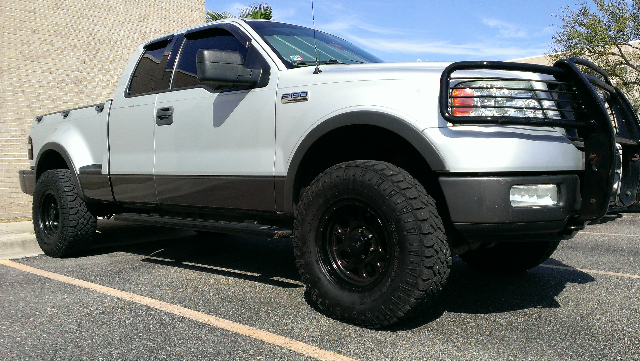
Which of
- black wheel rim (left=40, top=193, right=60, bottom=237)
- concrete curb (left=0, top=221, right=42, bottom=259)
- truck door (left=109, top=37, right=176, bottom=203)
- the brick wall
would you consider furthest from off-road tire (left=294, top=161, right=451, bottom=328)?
the brick wall

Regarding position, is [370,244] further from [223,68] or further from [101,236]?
[101,236]

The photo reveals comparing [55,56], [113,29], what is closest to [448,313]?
[55,56]

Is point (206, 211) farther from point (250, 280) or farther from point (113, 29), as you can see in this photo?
point (113, 29)

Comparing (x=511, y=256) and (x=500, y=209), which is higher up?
(x=500, y=209)

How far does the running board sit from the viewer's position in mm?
3904

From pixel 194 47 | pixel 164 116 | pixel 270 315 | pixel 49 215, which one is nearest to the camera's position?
pixel 270 315

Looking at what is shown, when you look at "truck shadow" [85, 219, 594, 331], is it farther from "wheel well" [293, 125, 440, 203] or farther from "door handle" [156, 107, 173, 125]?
"door handle" [156, 107, 173, 125]

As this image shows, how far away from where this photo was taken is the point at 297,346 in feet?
9.96

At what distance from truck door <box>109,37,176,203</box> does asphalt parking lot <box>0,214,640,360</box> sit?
30.4 inches

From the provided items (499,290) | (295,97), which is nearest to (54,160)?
(295,97)

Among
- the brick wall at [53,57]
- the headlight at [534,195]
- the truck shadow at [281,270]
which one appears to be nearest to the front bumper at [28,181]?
the truck shadow at [281,270]

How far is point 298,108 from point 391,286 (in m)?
1.37

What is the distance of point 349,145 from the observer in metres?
3.86

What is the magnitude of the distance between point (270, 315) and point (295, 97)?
1.47 m
